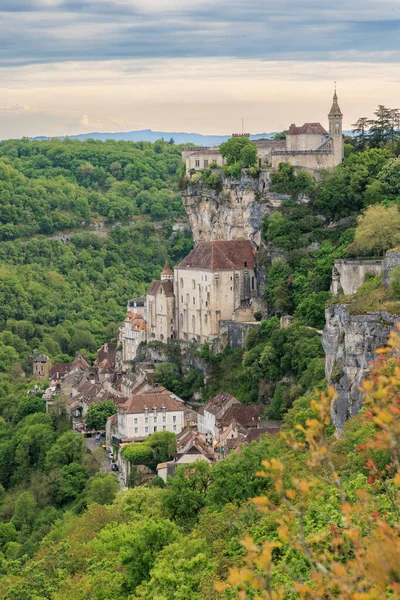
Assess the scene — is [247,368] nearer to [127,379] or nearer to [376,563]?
[127,379]

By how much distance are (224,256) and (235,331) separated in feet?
17.2

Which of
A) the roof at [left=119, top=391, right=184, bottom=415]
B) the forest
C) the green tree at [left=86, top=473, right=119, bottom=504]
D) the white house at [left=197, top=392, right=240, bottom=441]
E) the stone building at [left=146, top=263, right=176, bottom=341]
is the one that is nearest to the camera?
the forest

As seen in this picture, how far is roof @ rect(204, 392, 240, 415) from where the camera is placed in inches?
2552

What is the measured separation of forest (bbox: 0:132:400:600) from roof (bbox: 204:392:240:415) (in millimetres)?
1672

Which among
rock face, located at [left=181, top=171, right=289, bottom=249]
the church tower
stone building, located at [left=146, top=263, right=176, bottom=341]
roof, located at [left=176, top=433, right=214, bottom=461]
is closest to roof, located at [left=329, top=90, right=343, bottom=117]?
the church tower

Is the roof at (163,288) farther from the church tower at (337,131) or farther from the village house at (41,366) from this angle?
the village house at (41,366)

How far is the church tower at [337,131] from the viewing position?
78375 mm

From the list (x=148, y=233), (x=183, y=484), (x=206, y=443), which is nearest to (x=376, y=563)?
(x=183, y=484)

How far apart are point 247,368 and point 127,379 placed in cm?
1441

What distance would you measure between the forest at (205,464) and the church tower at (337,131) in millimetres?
1014

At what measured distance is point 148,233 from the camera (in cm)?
15000

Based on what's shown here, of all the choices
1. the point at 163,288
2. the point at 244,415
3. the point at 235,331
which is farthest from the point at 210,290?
the point at 244,415

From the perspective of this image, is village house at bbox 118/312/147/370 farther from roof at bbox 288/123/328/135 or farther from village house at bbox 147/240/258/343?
roof at bbox 288/123/328/135

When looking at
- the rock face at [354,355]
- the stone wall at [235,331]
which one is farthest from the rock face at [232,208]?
the rock face at [354,355]
